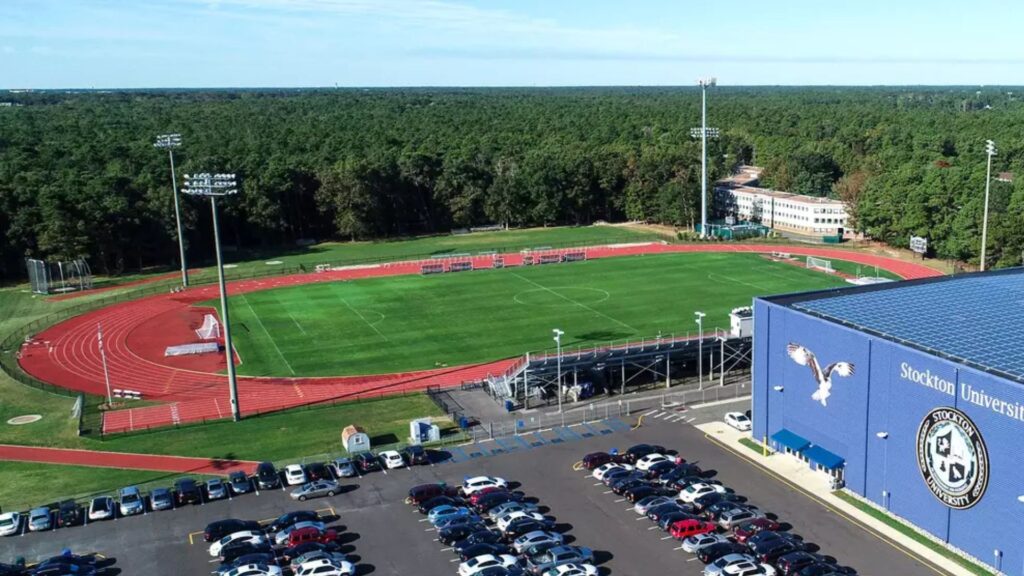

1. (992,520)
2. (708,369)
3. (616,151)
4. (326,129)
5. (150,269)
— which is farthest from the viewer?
→ (326,129)

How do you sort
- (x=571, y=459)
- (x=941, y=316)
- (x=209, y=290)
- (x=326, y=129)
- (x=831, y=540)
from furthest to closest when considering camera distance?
(x=326, y=129), (x=209, y=290), (x=571, y=459), (x=941, y=316), (x=831, y=540)

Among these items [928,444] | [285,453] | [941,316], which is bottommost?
[285,453]

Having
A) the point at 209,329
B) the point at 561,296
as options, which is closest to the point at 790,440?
the point at 561,296

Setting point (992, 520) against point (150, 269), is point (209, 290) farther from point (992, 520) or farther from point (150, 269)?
point (992, 520)

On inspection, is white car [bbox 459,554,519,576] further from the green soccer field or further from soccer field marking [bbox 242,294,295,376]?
soccer field marking [bbox 242,294,295,376]

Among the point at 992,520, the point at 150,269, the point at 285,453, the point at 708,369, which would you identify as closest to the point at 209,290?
the point at 150,269

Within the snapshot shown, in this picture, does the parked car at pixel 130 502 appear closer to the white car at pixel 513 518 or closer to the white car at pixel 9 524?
the white car at pixel 9 524

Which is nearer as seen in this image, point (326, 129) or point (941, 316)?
point (941, 316)

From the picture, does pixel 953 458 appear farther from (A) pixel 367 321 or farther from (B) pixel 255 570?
(A) pixel 367 321
